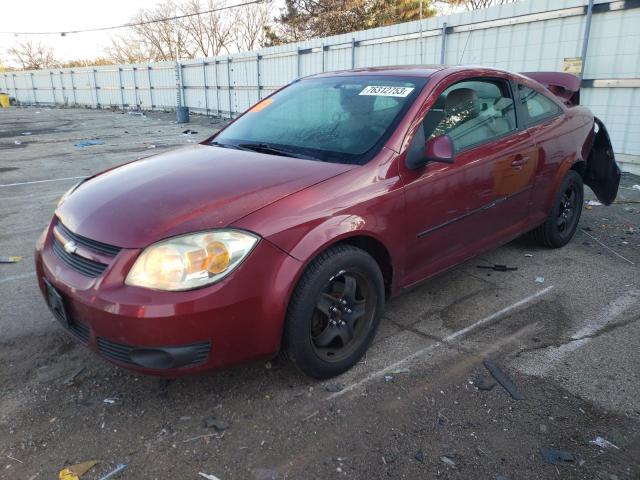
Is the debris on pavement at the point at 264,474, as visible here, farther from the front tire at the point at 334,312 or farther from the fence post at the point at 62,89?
the fence post at the point at 62,89

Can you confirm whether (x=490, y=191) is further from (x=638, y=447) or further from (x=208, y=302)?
(x=208, y=302)

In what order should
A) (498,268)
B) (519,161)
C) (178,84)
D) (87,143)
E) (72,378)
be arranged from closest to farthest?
(72,378)
(519,161)
(498,268)
(87,143)
(178,84)

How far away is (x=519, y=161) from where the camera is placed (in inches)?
146

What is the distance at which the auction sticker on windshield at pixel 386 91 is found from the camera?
314cm

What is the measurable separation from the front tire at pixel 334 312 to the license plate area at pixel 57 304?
109 cm

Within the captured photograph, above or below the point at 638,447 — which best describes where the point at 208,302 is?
above

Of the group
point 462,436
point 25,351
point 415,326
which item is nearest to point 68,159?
point 25,351

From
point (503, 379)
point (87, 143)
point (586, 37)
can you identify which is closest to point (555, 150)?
point (503, 379)

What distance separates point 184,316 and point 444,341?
5.70ft

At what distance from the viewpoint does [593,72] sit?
322 inches

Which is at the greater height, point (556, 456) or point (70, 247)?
point (70, 247)

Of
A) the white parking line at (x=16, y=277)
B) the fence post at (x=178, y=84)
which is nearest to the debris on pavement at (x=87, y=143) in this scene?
the white parking line at (x=16, y=277)

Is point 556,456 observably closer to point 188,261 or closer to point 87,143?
point 188,261

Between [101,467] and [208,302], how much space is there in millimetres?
849
